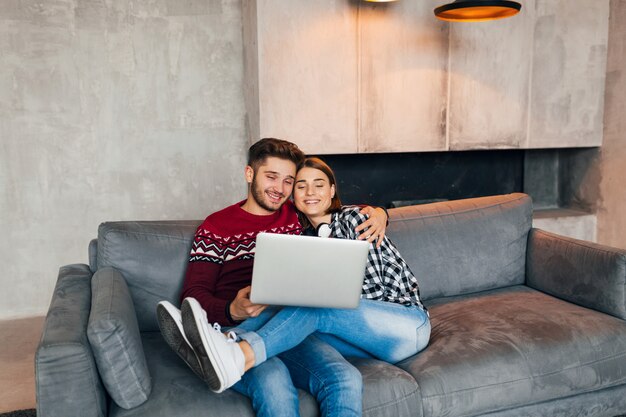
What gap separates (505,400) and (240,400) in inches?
34.6

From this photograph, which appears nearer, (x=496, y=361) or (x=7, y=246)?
(x=496, y=361)

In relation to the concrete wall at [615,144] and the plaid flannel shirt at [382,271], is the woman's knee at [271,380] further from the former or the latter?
the concrete wall at [615,144]

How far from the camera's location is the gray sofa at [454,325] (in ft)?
5.23

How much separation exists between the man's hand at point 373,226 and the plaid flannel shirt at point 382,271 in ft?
0.07

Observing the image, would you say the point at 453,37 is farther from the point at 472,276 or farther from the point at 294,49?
the point at 472,276

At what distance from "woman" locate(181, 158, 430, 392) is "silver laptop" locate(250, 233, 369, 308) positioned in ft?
0.46

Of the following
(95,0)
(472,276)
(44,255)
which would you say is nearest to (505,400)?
(472,276)

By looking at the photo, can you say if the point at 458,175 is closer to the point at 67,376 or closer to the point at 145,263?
the point at 145,263

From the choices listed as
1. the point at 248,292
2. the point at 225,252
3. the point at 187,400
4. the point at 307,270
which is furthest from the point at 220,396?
the point at 225,252

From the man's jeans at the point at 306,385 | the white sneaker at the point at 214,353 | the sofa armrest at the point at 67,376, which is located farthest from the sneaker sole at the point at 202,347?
the sofa armrest at the point at 67,376

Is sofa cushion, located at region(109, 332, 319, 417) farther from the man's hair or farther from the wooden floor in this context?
the wooden floor

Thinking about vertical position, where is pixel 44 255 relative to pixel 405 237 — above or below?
below

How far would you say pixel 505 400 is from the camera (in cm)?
189

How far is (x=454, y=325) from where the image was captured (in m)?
2.15
